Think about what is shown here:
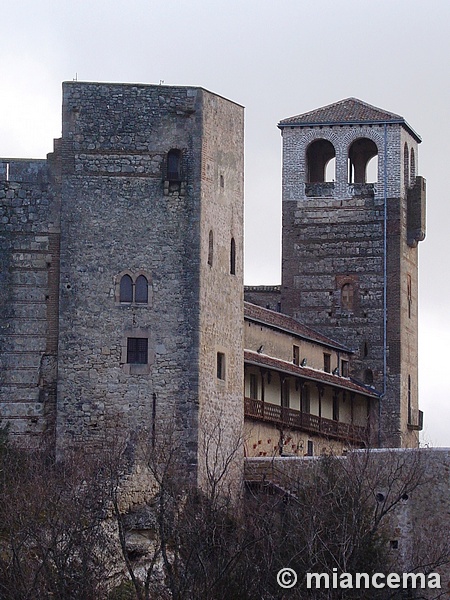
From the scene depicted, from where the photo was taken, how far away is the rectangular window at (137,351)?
47.9 metres

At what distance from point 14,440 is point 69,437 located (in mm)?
1637

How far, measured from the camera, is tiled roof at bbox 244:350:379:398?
55406mm

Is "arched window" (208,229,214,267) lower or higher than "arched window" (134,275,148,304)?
higher

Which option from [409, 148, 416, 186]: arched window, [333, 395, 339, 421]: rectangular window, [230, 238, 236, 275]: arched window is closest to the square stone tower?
[230, 238, 236, 275]: arched window

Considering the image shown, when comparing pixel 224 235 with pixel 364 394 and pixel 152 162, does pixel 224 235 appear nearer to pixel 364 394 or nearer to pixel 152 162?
pixel 152 162

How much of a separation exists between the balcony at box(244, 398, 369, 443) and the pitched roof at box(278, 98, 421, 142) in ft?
36.7

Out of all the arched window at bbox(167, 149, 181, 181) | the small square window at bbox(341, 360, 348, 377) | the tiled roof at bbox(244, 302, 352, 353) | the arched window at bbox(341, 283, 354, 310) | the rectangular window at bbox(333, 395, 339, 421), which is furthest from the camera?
the arched window at bbox(341, 283, 354, 310)

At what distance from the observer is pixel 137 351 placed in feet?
157

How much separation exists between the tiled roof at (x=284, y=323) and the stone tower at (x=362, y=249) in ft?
4.23

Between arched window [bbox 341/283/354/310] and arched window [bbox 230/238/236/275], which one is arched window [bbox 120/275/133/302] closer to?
arched window [bbox 230/238/236/275]

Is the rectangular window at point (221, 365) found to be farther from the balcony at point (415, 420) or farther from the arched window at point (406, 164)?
the arched window at point (406, 164)

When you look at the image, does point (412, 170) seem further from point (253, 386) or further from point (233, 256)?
point (233, 256)

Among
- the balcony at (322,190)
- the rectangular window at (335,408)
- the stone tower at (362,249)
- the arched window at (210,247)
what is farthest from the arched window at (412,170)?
the arched window at (210,247)

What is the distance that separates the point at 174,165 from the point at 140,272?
2892 mm
